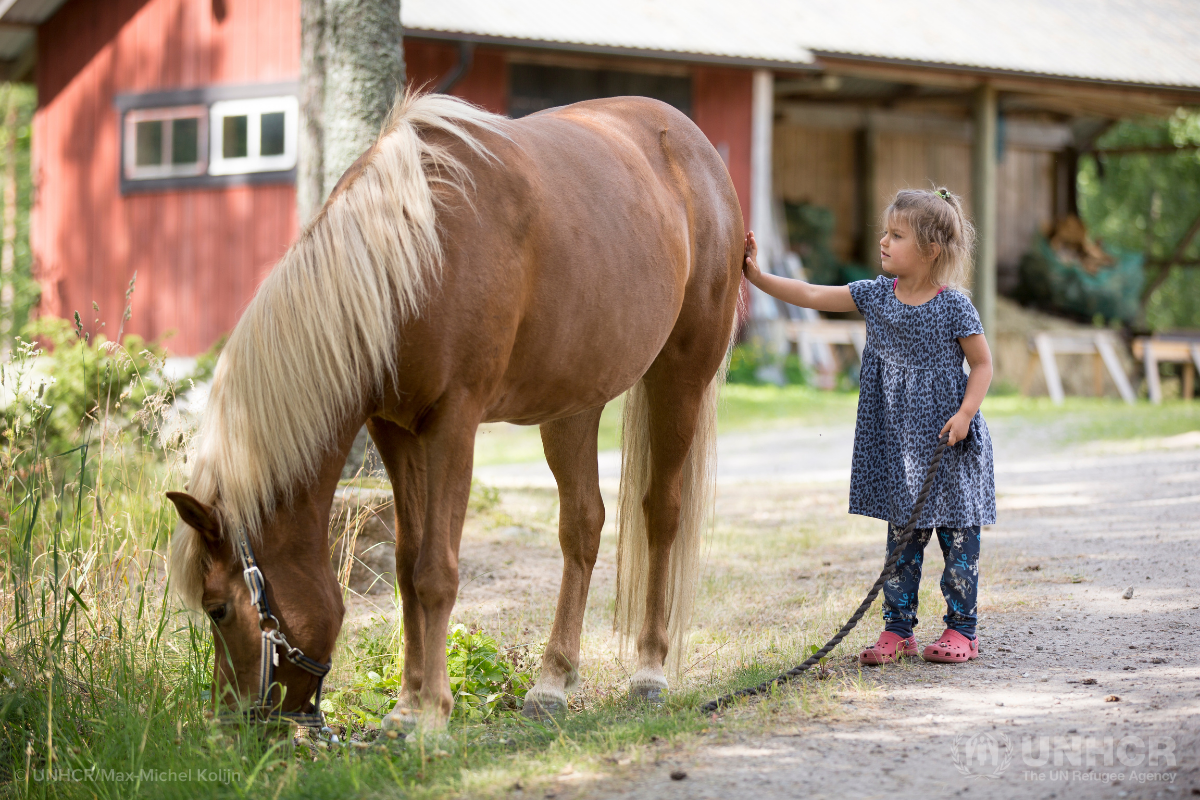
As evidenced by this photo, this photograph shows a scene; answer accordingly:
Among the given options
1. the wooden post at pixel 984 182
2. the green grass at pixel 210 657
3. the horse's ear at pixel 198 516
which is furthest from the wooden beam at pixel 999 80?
the horse's ear at pixel 198 516

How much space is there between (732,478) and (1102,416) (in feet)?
17.7

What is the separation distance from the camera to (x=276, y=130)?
40.2 feet

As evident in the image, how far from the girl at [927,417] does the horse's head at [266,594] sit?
5.64 feet

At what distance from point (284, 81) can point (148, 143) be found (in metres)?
2.38

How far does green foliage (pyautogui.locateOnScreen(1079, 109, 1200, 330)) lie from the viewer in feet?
87.5

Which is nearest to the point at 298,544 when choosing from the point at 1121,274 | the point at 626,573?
the point at 626,573

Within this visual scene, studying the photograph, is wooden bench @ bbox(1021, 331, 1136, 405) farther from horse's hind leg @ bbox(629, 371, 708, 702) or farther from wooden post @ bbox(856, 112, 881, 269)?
horse's hind leg @ bbox(629, 371, 708, 702)

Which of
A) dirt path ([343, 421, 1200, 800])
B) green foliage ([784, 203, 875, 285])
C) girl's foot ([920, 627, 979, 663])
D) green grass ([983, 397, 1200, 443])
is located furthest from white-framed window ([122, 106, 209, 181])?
girl's foot ([920, 627, 979, 663])

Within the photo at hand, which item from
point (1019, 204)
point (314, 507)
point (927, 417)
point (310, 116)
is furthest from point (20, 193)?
point (927, 417)

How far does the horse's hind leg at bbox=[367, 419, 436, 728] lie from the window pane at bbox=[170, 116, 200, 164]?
1122 cm

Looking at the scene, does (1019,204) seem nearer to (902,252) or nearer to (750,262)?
(750,262)

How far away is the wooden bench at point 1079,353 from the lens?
1405cm

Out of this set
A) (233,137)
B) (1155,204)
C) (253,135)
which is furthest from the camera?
(1155,204)

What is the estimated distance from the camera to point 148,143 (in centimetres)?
1322
